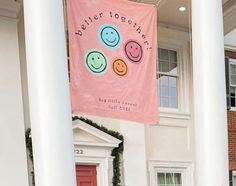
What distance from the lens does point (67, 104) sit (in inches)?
237

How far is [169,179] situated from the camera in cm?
1241

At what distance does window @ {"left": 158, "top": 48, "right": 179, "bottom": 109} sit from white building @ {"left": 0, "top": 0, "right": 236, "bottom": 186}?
1.1 inches

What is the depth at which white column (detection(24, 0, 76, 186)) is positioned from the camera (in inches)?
228

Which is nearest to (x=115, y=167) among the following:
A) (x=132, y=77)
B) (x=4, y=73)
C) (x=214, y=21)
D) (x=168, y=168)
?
(x=168, y=168)

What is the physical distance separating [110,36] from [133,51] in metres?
0.49

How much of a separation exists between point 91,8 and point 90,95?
1282 mm

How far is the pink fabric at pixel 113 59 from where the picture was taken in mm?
6598

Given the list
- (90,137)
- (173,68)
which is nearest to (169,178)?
(90,137)

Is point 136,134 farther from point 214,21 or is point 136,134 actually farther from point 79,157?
point 214,21

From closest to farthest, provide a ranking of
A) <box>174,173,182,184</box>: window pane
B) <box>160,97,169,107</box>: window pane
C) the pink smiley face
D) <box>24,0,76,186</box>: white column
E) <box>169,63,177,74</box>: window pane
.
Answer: <box>24,0,76,186</box>: white column, the pink smiley face, <box>174,173,182,184</box>: window pane, <box>160,97,169,107</box>: window pane, <box>169,63,177,74</box>: window pane

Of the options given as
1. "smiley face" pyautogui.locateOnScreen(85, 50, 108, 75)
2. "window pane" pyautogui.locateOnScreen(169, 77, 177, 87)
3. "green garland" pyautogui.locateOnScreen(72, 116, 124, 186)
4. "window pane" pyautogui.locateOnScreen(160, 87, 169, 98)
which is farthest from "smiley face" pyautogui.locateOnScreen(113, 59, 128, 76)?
"window pane" pyautogui.locateOnScreen(169, 77, 177, 87)

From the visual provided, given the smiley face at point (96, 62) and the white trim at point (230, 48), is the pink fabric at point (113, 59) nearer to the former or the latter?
the smiley face at point (96, 62)

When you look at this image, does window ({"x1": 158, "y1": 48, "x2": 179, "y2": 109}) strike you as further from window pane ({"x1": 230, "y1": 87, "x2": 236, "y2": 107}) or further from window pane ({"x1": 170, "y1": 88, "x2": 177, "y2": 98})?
window pane ({"x1": 230, "y1": 87, "x2": 236, "y2": 107})

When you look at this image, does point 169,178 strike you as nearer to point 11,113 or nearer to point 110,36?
point 11,113
